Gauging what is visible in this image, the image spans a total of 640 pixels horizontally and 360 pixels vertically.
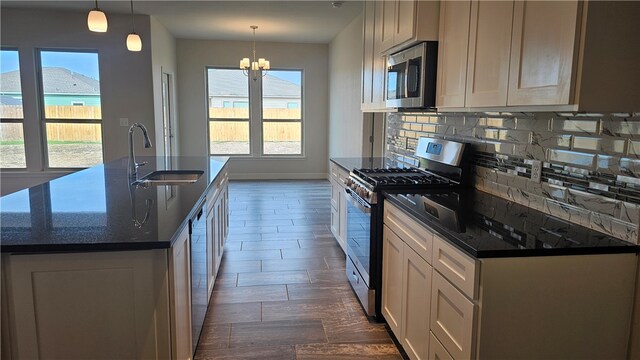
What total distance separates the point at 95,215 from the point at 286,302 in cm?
151

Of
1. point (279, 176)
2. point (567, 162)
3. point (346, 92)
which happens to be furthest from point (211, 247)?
point (279, 176)

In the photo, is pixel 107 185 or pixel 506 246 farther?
pixel 107 185

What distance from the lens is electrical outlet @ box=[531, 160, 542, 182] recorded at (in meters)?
2.06

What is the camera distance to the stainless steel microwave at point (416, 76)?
2.57 m

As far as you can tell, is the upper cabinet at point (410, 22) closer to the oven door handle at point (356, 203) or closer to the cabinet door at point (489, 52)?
the cabinet door at point (489, 52)

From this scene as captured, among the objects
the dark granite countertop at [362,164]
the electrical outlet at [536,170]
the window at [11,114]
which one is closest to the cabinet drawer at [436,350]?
the electrical outlet at [536,170]

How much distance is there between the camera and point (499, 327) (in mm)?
1551

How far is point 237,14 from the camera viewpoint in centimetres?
624

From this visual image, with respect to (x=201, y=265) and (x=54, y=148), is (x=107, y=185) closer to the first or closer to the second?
(x=201, y=265)

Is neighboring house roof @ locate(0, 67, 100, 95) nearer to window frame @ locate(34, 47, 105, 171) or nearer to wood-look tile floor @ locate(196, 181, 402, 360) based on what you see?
window frame @ locate(34, 47, 105, 171)

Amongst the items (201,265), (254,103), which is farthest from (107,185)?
(254,103)

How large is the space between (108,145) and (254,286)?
452 centimetres

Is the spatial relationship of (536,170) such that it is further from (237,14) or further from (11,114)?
(11,114)

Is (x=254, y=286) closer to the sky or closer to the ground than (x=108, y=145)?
closer to the ground
